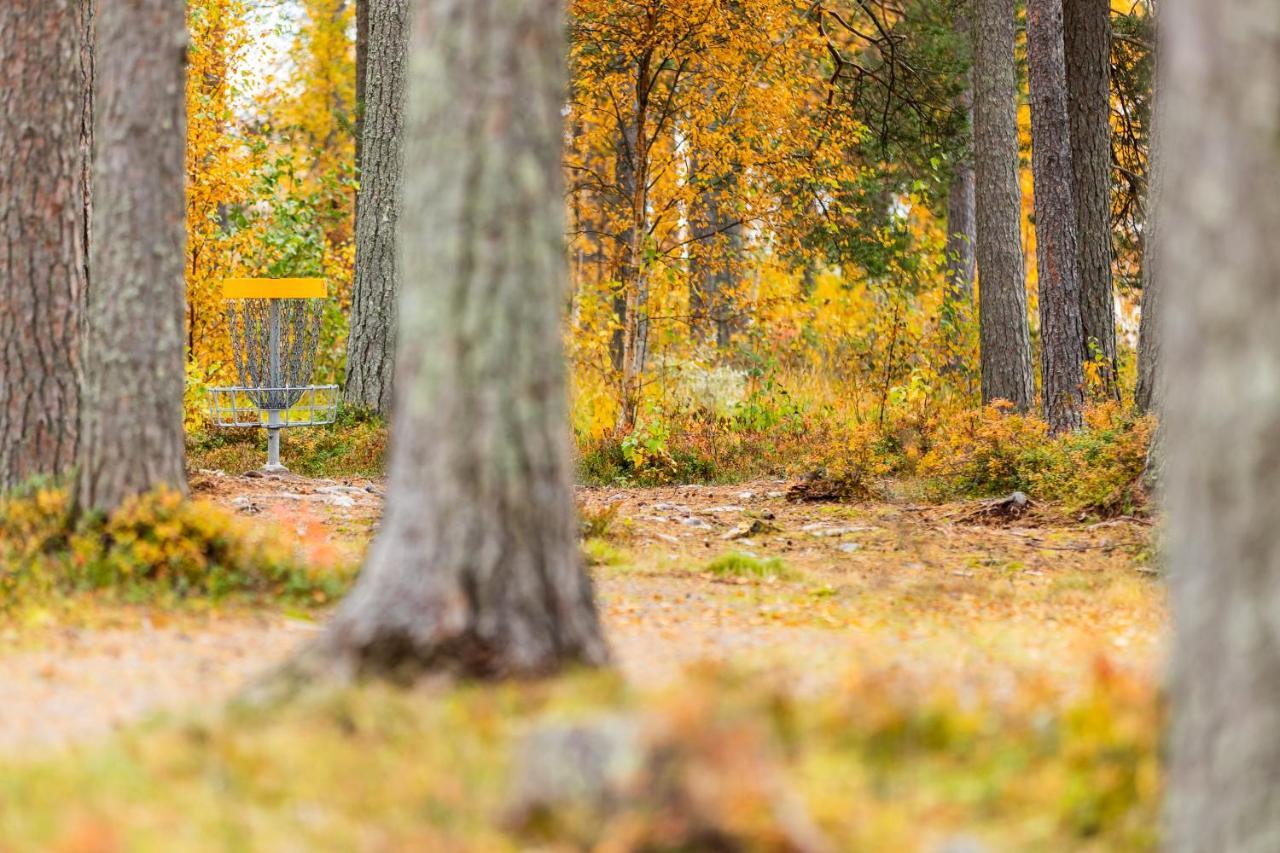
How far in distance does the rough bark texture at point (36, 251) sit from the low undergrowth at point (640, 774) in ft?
12.9

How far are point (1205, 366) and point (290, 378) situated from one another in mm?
11452

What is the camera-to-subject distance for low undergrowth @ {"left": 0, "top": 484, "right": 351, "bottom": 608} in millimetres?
6594

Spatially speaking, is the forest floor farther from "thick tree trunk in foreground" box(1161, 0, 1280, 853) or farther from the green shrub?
"thick tree trunk in foreground" box(1161, 0, 1280, 853)

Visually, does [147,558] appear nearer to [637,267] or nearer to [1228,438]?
[1228,438]

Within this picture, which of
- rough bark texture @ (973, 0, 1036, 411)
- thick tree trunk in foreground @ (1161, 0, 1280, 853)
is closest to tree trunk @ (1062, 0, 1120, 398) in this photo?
rough bark texture @ (973, 0, 1036, 411)

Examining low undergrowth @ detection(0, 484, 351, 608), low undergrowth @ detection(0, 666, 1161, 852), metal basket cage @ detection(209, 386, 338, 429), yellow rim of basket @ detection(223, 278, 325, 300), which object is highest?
yellow rim of basket @ detection(223, 278, 325, 300)

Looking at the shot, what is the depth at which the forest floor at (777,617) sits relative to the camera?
192 inches

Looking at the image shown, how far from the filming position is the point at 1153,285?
1057cm

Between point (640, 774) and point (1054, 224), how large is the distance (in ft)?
35.0

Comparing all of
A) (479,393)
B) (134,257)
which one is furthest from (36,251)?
(479,393)

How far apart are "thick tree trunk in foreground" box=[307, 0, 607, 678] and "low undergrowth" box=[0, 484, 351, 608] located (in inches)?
96.0

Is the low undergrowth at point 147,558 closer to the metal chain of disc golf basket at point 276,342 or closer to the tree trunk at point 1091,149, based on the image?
the metal chain of disc golf basket at point 276,342

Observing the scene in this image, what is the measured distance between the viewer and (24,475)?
7.73 meters

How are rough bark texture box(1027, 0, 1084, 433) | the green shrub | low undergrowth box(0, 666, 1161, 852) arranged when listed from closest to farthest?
1. low undergrowth box(0, 666, 1161, 852)
2. the green shrub
3. rough bark texture box(1027, 0, 1084, 433)
